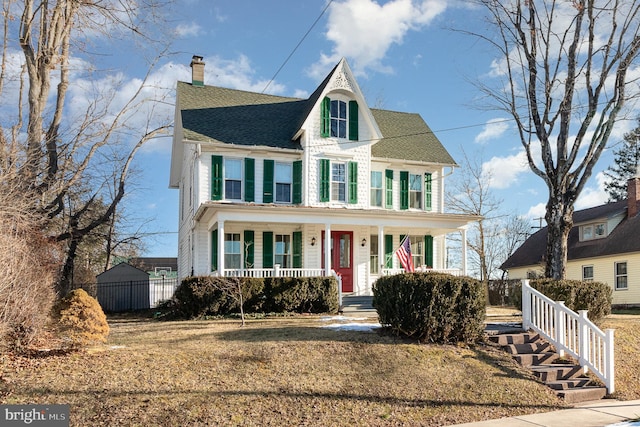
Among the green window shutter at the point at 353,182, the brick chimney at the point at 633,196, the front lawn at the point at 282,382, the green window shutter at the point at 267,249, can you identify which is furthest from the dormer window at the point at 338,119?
the brick chimney at the point at 633,196

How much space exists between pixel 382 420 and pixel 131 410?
329cm

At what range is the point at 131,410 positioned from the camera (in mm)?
7082

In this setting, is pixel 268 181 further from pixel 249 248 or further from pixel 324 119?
pixel 324 119

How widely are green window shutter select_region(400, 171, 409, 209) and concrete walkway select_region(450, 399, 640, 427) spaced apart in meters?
13.8

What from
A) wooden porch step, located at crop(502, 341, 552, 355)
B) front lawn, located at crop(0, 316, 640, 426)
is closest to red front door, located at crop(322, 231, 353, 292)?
front lawn, located at crop(0, 316, 640, 426)

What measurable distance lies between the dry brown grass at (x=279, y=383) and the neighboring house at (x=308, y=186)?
8469 millimetres

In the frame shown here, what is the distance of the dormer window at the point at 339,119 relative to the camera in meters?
21.1

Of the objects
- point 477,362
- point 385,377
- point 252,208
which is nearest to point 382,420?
point 385,377

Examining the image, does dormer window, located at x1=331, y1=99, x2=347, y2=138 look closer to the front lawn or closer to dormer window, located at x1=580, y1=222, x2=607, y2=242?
the front lawn

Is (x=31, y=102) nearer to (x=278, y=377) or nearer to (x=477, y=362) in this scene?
(x=278, y=377)

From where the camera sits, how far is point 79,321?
9.20 m

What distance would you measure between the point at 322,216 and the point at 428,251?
228 inches

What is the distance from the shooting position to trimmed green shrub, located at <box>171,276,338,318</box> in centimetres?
1620

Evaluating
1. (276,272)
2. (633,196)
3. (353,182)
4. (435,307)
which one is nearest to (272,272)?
(276,272)
